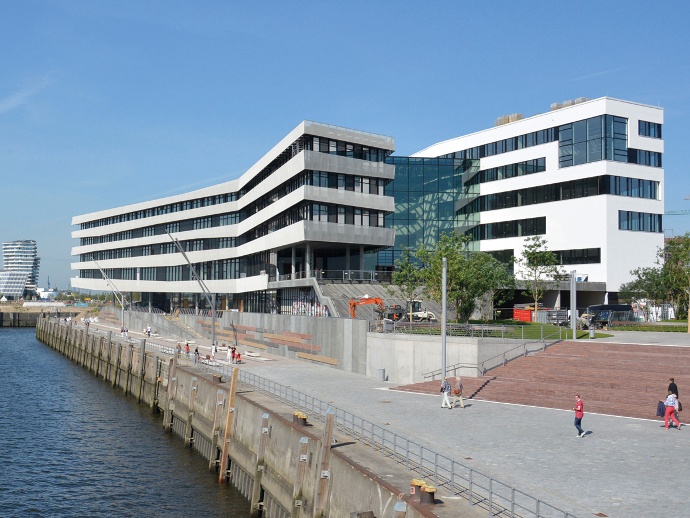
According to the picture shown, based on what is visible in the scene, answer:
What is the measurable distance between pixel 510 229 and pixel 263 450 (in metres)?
64.7

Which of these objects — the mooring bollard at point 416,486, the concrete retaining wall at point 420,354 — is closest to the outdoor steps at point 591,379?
the concrete retaining wall at point 420,354

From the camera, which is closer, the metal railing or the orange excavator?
the metal railing

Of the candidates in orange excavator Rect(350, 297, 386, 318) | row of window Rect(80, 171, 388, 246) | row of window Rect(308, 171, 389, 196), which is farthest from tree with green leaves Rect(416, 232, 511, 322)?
row of window Rect(80, 171, 388, 246)

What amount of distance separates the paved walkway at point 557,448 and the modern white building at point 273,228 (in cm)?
3222

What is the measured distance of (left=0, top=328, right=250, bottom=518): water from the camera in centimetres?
2817

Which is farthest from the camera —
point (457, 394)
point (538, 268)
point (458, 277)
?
point (538, 268)

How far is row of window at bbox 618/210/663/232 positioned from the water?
52.7m

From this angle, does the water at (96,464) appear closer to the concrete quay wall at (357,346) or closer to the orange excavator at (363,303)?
the concrete quay wall at (357,346)

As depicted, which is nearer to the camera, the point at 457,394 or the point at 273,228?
the point at 457,394

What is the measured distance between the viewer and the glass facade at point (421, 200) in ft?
286

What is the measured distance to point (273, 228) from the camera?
8550 centimetres

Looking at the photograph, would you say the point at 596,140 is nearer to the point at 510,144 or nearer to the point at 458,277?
the point at 510,144

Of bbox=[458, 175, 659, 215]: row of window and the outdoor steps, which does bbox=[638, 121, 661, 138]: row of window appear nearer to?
bbox=[458, 175, 659, 215]: row of window

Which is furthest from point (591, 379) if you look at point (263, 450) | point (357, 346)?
point (357, 346)
